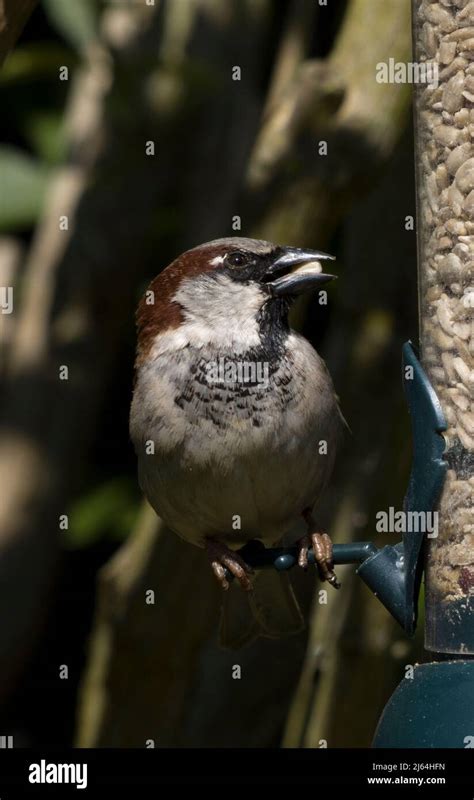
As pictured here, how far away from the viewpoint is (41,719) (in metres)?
6.66

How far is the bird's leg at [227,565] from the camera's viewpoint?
149 inches

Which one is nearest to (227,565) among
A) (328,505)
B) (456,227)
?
(328,505)

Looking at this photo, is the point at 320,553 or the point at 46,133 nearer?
the point at 320,553

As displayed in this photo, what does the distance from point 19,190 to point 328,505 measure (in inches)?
74.7

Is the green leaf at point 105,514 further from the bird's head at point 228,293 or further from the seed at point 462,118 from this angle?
the seed at point 462,118

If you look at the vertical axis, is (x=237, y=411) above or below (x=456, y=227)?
below

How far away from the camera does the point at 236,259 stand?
13.1 ft

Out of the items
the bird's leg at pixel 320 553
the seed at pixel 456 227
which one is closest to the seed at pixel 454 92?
the seed at pixel 456 227

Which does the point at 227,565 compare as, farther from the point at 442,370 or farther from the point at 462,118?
the point at 462,118

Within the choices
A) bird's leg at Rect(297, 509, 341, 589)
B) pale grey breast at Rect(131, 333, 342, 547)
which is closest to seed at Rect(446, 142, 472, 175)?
pale grey breast at Rect(131, 333, 342, 547)

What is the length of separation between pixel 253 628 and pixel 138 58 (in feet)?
7.79

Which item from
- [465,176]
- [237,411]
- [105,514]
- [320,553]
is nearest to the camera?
[465,176]

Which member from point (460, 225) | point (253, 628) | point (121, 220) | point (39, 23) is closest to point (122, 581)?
point (253, 628)

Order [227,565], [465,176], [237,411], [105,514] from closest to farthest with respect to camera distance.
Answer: [465,176], [237,411], [227,565], [105,514]
